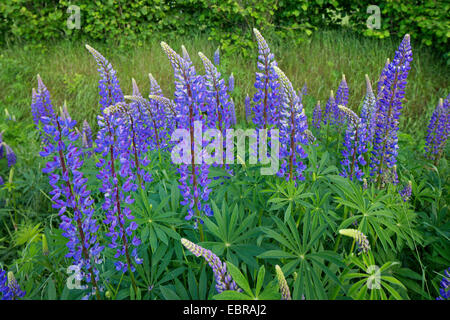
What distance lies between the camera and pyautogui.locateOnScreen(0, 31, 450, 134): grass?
221 inches

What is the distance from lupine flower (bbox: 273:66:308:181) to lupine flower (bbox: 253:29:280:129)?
0.18 meters

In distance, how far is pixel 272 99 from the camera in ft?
7.11

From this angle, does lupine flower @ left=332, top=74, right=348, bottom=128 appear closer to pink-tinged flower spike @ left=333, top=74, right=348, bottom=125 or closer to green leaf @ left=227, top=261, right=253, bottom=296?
pink-tinged flower spike @ left=333, top=74, right=348, bottom=125

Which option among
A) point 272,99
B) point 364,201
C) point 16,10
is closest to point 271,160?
point 272,99

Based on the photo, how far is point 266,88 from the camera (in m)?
2.13

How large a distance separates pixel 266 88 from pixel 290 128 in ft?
1.13

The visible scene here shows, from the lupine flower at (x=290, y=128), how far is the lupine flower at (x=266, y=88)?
0.60ft

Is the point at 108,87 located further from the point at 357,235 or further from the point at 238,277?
the point at 357,235

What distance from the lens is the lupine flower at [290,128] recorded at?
1.82 meters

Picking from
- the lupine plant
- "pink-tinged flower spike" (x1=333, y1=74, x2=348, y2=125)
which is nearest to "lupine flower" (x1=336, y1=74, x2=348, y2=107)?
"pink-tinged flower spike" (x1=333, y1=74, x2=348, y2=125)

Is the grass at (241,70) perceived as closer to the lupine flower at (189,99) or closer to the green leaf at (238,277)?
the lupine flower at (189,99)

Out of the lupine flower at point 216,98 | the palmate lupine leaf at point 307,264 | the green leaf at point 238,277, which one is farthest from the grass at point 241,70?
the green leaf at point 238,277

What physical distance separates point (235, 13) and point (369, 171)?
506cm
